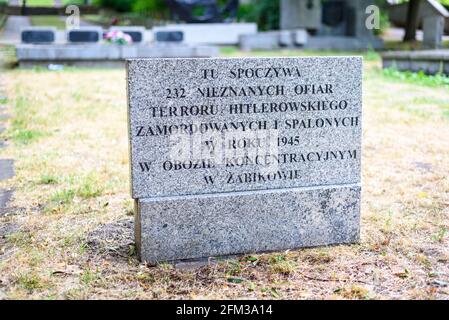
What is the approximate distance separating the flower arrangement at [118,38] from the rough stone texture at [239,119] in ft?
43.4

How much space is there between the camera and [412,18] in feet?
75.9

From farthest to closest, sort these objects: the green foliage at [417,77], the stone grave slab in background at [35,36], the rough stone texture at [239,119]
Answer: the stone grave slab in background at [35,36]
the green foliage at [417,77]
the rough stone texture at [239,119]

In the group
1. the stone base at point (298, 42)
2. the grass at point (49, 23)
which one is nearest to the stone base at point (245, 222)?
the stone base at point (298, 42)

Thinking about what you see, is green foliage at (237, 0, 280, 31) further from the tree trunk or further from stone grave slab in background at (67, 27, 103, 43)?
stone grave slab in background at (67, 27, 103, 43)

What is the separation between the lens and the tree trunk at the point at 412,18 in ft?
73.8

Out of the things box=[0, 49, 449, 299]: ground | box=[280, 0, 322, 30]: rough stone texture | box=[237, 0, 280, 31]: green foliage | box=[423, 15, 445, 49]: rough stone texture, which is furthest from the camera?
box=[237, 0, 280, 31]: green foliage

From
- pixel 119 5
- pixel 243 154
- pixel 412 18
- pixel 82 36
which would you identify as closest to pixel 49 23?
pixel 119 5

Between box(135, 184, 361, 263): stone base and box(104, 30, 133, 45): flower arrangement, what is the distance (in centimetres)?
1329

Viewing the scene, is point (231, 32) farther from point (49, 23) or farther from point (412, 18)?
point (49, 23)

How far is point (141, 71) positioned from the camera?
381 cm

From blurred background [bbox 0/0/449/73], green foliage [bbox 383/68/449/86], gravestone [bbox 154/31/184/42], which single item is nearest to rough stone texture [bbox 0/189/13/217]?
green foliage [bbox 383/68/449/86]

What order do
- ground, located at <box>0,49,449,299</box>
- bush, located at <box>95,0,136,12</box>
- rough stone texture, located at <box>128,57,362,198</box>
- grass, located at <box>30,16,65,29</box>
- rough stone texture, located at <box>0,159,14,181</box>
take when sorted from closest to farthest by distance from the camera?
ground, located at <box>0,49,449,299</box> → rough stone texture, located at <box>128,57,362,198</box> → rough stone texture, located at <box>0,159,14,181</box> → grass, located at <box>30,16,65,29</box> → bush, located at <box>95,0,136,12</box>

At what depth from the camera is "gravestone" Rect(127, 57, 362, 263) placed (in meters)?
3.91

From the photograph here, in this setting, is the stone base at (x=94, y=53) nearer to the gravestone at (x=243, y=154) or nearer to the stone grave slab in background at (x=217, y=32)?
the stone grave slab in background at (x=217, y=32)
